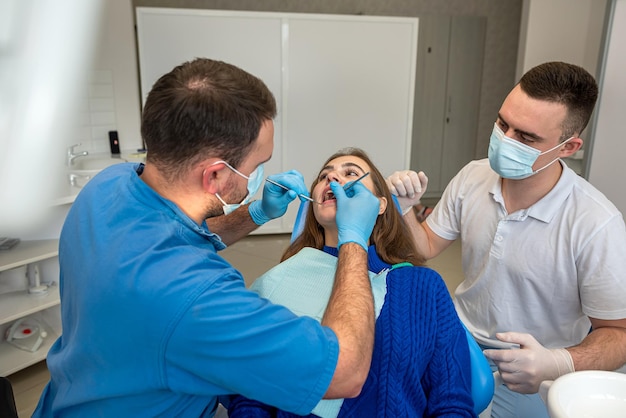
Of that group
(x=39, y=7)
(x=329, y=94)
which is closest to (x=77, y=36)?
(x=39, y=7)

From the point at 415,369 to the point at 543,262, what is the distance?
24.3 inches

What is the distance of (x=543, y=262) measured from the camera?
149 cm

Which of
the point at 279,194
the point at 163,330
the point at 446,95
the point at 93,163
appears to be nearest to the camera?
the point at 163,330

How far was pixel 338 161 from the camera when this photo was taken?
1635mm

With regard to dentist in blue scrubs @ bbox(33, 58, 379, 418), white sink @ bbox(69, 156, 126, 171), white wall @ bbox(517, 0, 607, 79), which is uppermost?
white wall @ bbox(517, 0, 607, 79)

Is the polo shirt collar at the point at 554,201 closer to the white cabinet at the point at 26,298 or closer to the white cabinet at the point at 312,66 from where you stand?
the white cabinet at the point at 26,298

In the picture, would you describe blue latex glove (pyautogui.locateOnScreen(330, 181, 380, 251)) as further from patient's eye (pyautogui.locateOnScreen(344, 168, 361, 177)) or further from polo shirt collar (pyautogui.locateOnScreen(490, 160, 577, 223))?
polo shirt collar (pyautogui.locateOnScreen(490, 160, 577, 223))

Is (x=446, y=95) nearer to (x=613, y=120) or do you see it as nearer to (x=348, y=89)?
(x=348, y=89)

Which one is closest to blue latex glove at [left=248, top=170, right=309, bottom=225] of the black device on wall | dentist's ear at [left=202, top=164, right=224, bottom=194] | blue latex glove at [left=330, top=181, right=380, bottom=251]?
blue latex glove at [left=330, top=181, right=380, bottom=251]

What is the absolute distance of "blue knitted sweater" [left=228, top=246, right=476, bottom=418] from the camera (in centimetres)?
112

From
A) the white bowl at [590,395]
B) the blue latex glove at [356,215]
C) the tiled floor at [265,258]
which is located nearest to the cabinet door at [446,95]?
the tiled floor at [265,258]

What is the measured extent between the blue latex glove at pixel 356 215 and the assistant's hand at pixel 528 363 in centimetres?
42

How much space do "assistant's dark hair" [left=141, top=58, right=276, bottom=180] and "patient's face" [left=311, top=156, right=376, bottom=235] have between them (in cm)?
49

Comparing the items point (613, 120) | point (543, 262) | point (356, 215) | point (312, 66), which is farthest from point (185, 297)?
point (312, 66)
